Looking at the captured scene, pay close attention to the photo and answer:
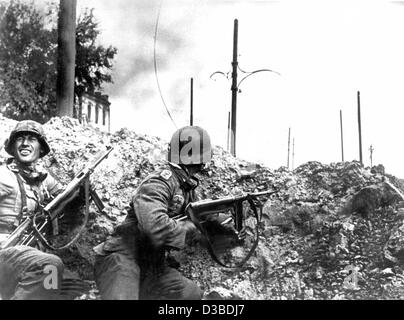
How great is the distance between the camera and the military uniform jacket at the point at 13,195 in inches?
175

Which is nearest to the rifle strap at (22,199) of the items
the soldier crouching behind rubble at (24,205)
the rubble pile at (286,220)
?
the soldier crouching behind rubble at (24,205)

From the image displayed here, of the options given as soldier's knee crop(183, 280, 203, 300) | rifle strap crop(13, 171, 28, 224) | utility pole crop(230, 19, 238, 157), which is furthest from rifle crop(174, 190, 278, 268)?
rifle strap crop(13, 171, 28, 224)

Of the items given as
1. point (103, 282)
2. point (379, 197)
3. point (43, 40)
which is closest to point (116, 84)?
point (43, 40)

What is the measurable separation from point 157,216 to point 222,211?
1.90 ft

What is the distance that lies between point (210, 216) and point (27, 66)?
247 centimetres

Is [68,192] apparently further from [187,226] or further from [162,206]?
[187,226]

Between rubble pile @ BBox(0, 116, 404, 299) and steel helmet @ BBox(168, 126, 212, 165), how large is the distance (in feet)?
1.06

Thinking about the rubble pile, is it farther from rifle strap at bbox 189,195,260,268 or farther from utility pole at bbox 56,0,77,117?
utility pole at bbox 56,0,77,117

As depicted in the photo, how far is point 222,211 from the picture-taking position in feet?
14.8

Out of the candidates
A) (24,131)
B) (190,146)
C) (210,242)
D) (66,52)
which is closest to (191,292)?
(210,242)

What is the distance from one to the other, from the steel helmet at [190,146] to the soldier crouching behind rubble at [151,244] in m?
0.05

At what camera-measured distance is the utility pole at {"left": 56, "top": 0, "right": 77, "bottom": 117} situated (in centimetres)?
523
